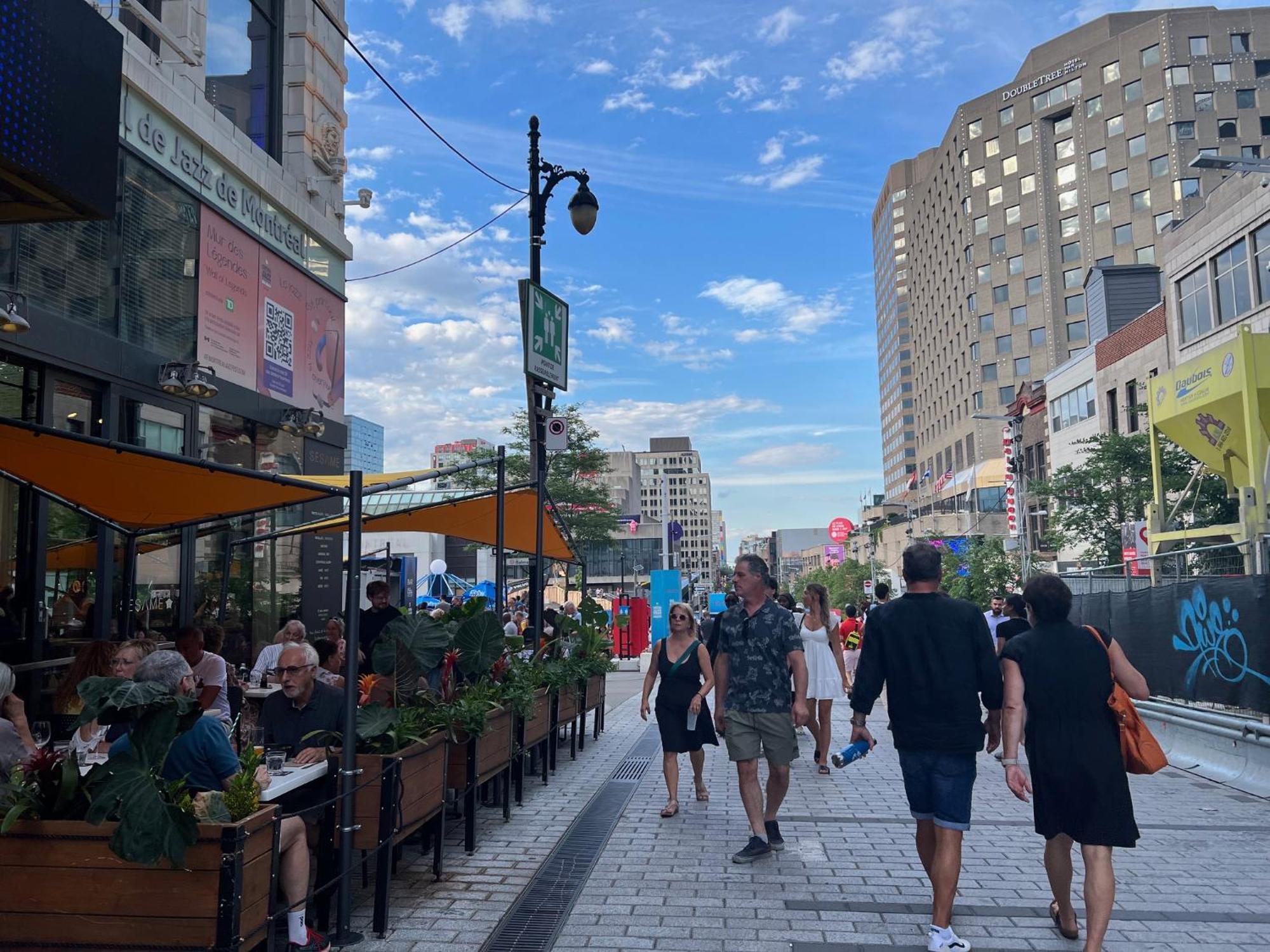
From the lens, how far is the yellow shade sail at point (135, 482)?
5.02m

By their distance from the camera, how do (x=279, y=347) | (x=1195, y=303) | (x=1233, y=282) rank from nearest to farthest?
(x=279, y=347) → (x=1233, y=282) → (x=1195, y=303)

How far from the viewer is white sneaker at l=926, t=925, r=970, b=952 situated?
441 centimetres

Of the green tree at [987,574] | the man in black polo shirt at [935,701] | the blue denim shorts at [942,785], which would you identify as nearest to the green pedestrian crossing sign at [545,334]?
the man in black polo shirt at [935,701]

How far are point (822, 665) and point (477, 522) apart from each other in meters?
4.28

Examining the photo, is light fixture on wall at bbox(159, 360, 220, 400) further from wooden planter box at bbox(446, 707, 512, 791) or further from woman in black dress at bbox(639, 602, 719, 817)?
woman in black dress at bbox(639, 602, 719, 817)

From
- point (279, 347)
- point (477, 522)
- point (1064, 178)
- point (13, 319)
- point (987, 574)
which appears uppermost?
point (1064, 178)

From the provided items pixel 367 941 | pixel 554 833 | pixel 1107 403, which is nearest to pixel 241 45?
pixel 554 833

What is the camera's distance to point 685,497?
606ft

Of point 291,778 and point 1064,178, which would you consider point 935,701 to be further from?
point 1064,178

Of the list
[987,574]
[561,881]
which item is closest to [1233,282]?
[987,574]

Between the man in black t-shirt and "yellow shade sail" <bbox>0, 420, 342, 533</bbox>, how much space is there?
23.2ft

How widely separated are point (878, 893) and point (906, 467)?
118374 millimetres

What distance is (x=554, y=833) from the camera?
6926mm

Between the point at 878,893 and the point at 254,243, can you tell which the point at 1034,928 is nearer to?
the point at 878,893
